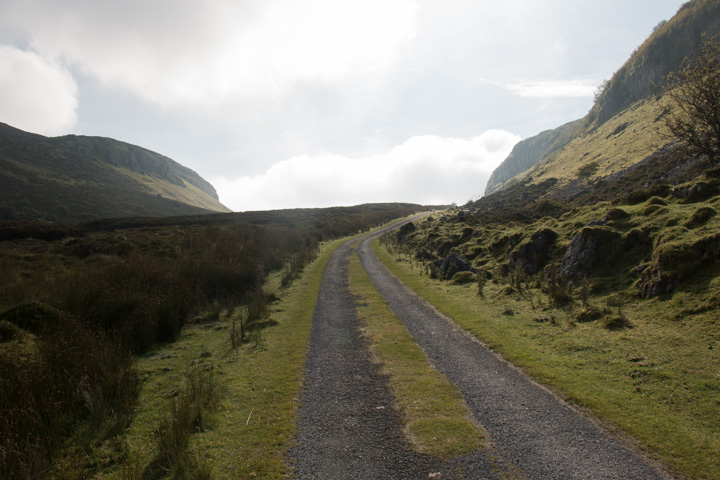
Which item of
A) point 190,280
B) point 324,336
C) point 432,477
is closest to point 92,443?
point 432,477

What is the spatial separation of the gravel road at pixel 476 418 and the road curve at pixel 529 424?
0.02 metres

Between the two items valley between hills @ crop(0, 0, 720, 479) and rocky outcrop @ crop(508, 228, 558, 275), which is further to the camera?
rocky outcrop @ crop(508, 228, 558, 275)

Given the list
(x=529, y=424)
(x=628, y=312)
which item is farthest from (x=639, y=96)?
(x=529, y=424)

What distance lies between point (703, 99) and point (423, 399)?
22.4 meters

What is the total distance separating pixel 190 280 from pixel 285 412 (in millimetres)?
11221

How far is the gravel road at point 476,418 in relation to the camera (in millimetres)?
4898

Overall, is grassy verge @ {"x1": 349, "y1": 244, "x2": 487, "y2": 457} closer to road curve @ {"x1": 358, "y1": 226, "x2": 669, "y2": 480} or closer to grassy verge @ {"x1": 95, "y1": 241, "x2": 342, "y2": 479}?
road curve @ {"x1": 358, "y1": 226, "x2": 669, "y2": 480}

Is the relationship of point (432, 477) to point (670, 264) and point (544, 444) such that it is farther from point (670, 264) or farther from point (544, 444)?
point (670, 264)

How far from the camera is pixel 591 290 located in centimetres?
1280

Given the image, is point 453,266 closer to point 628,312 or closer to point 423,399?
point 628,312

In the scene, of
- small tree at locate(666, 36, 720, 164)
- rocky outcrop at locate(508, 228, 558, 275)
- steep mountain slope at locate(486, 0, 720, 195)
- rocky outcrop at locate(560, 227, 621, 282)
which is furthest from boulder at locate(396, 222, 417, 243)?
steep mountain slope at locate(486, 0, 720, 195)

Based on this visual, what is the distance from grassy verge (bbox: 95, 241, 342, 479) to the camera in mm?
5289

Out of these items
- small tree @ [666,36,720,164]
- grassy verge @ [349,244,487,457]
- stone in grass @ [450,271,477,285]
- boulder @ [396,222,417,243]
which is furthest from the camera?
boulder @ [396,222,417,243]

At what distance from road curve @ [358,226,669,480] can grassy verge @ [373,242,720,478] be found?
43 cm
